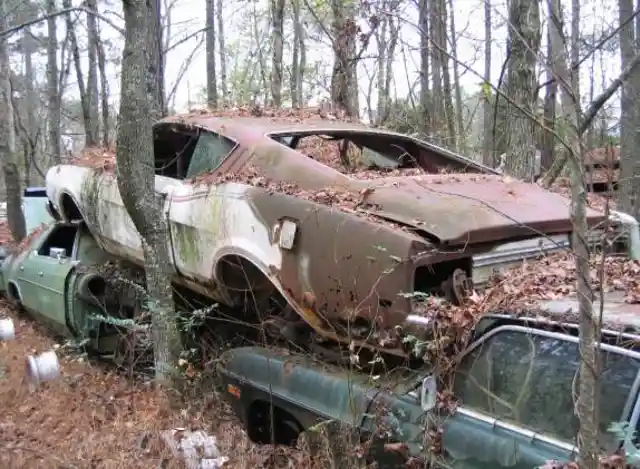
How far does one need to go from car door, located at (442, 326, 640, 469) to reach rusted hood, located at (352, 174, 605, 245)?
819 millimetres

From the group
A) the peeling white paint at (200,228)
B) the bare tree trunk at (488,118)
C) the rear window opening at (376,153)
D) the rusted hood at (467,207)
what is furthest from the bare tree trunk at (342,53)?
the rusted hood at (467,207)

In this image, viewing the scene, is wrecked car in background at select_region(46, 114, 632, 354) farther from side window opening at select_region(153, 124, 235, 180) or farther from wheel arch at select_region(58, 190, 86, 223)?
wheel arch at select_region(58, 190, 86, 223)

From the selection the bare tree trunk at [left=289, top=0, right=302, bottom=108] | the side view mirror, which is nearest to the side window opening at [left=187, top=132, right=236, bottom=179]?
the side view mirror

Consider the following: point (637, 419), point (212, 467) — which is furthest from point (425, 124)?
point (637, 419)

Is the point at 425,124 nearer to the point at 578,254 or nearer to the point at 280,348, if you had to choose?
the point at 280,348

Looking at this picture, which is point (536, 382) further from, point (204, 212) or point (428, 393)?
point (204, 212)

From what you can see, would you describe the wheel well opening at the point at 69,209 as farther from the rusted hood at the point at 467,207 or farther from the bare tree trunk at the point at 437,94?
the bare tree trunk at the point at 437,94

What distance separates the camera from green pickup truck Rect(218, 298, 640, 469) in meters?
2.77

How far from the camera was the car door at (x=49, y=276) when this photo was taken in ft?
22.5

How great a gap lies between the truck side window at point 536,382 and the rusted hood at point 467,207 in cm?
82

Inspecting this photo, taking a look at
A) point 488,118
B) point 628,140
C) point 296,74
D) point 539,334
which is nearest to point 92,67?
point 296,74

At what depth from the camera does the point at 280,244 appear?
461 centimetres

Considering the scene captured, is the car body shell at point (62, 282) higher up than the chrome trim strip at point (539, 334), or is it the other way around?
the chrome trim strip at point (539, 334)

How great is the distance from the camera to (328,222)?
170 inches
